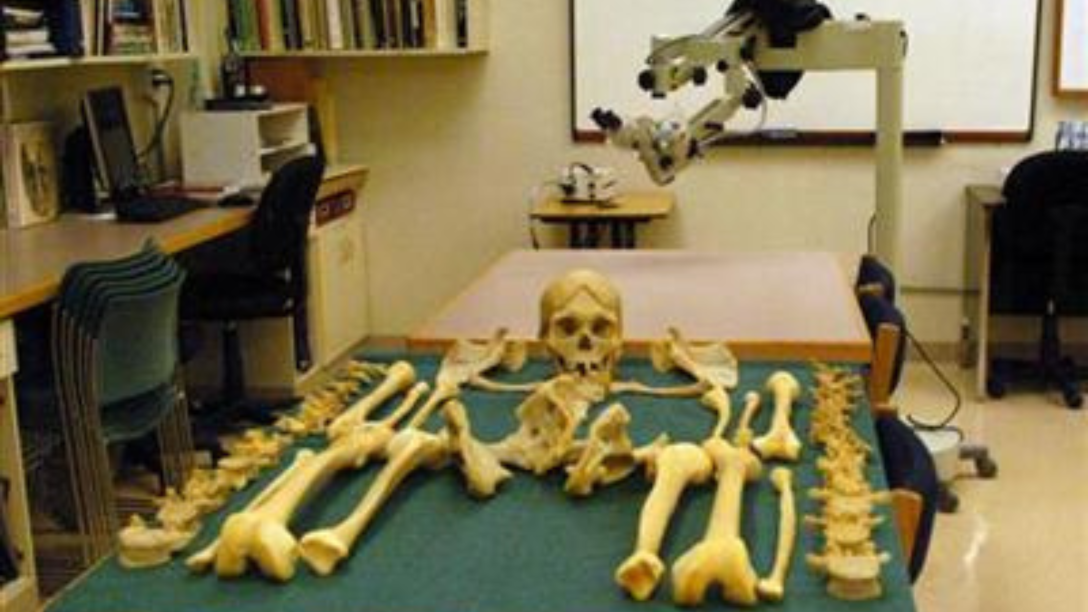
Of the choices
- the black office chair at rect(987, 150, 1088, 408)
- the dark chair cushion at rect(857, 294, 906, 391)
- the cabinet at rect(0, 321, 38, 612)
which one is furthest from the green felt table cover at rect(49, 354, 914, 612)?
the black office chair at rect(987, 150, 1088, 408)

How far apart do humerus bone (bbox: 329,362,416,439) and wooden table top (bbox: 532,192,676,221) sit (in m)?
2.66

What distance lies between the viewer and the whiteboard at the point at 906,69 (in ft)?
16.3

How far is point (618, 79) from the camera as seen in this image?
527 cm

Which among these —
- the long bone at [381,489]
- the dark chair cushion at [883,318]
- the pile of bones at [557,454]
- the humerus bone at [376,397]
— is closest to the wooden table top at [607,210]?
the dark chair cushion at [883,318]

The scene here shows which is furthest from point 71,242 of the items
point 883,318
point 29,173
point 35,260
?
point 883,318

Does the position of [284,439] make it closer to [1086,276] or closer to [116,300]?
[116,300]

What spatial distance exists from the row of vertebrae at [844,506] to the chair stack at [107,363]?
6.05ft

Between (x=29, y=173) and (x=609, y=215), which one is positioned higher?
(x=29, y=173)

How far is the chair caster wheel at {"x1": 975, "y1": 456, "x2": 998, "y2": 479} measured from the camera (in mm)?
4020

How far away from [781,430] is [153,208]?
2.88 metres

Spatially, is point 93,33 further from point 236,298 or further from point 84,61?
point 236,298

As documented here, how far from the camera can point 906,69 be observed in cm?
504

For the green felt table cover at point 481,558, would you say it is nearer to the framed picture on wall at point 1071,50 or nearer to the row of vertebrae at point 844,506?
the row of vertebrae at point 844,506

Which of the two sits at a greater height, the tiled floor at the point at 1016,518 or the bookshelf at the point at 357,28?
the bookshelf at the point at 357,28
